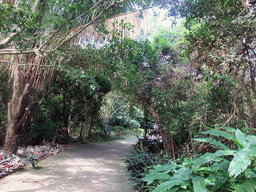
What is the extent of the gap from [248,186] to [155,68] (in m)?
4.77

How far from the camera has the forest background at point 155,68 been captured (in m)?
4.13

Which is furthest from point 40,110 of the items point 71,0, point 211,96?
point 211,96

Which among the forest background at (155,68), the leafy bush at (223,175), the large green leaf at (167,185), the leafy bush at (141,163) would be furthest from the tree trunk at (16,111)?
the large green leaf at (167,185)

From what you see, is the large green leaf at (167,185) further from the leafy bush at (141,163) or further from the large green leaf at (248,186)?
the leafy bush at (141,163)

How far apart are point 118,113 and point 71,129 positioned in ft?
21.7

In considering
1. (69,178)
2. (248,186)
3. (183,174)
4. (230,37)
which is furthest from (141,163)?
(230,37)

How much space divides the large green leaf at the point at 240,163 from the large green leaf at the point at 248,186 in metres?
0.16

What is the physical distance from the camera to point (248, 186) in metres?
1.89

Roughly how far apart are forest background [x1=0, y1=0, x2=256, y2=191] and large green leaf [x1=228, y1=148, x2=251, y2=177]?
17 cm

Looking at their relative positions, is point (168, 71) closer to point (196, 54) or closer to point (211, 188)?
point (196, 54)

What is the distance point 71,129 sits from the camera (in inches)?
398

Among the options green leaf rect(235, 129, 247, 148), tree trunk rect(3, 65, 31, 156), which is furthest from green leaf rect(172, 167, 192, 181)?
tree trunk rect(3, 65, 31, 156)

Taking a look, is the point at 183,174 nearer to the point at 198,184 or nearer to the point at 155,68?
the point at 198,184

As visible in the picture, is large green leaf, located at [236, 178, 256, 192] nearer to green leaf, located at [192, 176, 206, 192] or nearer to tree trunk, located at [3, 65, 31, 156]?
green leaf, located at [192, 176, 206, 192]
